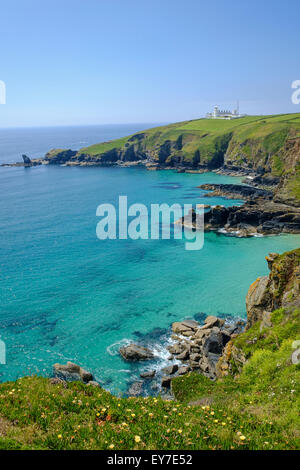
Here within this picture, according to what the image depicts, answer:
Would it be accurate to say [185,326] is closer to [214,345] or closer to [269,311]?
[214,345]

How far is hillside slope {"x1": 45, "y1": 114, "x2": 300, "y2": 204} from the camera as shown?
86.2 metres

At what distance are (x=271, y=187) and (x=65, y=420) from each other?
10273 centimetres

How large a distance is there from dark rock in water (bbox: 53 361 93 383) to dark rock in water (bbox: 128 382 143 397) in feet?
11.7

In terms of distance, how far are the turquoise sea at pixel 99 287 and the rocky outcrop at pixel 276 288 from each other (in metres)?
9.65

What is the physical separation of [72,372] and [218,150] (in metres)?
138

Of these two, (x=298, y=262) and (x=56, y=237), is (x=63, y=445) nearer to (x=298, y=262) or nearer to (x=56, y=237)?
(x=298, y=262)

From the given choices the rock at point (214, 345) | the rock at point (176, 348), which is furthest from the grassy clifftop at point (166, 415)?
the rock at point (176, 348)

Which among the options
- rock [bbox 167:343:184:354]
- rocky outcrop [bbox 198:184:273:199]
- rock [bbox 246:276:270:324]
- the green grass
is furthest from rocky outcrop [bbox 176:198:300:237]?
the green grass

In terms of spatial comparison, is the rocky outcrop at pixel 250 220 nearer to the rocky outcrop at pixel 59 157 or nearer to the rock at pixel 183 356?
the rock at pixel 183 356

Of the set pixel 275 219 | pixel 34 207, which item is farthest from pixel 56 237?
pixel 275 219

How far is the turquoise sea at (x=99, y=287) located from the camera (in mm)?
31922

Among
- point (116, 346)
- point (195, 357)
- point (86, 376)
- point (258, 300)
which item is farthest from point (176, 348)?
point (258, 300)

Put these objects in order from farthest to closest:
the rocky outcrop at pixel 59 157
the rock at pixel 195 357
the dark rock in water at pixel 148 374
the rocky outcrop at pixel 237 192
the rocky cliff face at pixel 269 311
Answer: the rocky outcrop at pixel 59 157 → the rocky outcrop at pixel 237 192 → the rock at pixel 195 357 → the dark rock in water at pixel 148 374 → the rocky cliff face at pixel 269 311
